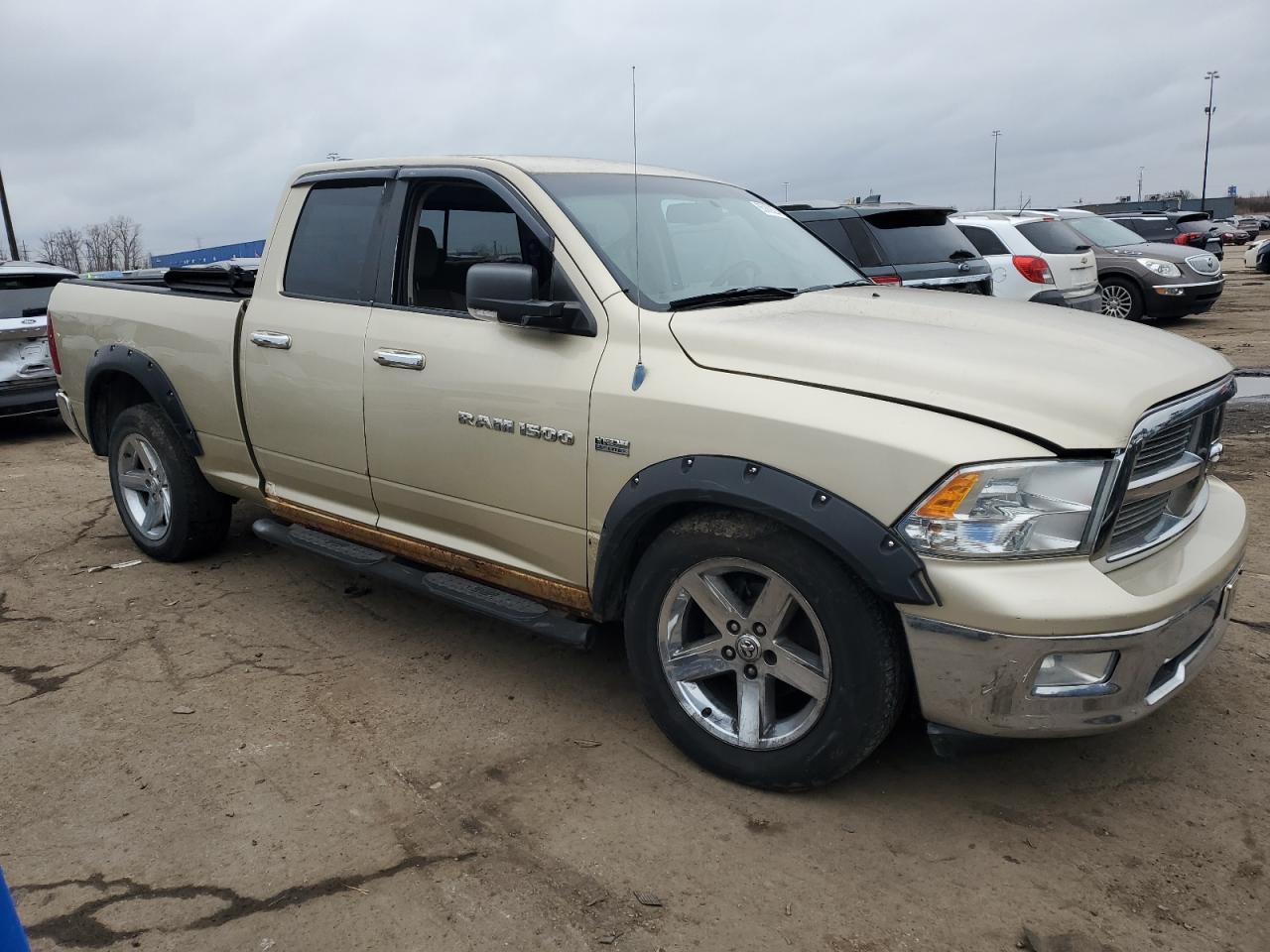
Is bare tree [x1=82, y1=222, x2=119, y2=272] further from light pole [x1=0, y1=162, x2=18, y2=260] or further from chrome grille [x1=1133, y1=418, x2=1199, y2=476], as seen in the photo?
chrome grille [x1=1133, y1=418, x2=1199, y2=476]

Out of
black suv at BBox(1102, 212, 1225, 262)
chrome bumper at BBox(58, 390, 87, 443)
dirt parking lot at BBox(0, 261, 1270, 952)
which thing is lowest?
dirt parking lot at BBox(0, 261, 1270, 952)

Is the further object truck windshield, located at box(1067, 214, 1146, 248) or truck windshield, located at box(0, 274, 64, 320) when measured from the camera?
truck windshield, located at box(1067, 214, 1146, 248)

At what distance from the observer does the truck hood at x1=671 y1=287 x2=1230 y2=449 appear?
8.50 ft

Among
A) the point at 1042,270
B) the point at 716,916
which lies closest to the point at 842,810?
the point at 716,916

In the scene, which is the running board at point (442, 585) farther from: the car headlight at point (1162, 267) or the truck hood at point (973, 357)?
the car headlight at point (1162, 267)

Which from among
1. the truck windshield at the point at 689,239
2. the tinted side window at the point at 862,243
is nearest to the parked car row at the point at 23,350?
the tinted side window at the point at 862,243

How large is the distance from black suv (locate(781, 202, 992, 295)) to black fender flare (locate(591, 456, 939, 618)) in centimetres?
565

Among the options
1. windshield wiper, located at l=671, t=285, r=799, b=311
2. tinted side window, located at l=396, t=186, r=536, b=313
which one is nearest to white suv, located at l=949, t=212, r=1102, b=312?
windshield wiper, located at l=671, t=285, r=799, b=311

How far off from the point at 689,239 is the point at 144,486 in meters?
3.29

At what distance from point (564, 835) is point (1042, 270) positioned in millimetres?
9426

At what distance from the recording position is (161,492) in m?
5.25

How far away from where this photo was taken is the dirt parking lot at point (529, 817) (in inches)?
99.9

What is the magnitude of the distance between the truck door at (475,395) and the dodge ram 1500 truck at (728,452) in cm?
1

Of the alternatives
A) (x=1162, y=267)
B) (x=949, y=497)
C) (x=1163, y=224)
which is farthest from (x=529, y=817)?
(x=1163, y=224)
